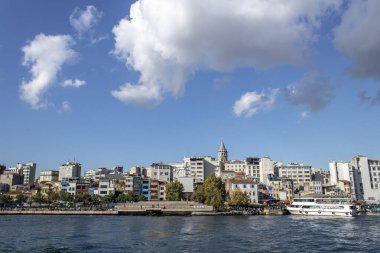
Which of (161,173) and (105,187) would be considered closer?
(105,187)

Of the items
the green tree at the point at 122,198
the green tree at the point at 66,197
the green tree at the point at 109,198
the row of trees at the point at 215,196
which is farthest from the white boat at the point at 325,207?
the green tree at the point at 66,197

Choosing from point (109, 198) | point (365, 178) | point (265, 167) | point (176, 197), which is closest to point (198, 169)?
point (265, 167)

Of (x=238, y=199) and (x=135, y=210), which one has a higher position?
(x=238, y=199)

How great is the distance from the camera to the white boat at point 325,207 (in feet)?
290

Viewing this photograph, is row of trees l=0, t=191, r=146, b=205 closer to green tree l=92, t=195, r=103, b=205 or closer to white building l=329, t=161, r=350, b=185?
green tree l=92, t=195, r=103, b=205

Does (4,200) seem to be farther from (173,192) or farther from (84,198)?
(173,192)

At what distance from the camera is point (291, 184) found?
13712 centimetres

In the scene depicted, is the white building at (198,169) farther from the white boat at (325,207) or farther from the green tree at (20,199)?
the green tree at (20,199)

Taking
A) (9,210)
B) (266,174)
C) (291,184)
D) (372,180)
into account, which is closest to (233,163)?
(266,174)

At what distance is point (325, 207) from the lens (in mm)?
90812

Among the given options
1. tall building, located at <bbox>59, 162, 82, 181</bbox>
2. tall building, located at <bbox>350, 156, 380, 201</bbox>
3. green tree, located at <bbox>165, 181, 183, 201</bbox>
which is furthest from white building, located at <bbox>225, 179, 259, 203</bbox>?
tall building, located at <bbox>59, 162, 82, 181</bbox>

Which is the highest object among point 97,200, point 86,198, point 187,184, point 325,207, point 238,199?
point 187,184

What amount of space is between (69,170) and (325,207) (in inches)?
5086

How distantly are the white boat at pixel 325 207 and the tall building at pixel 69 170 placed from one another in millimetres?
118660
